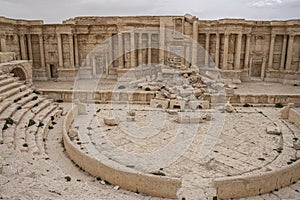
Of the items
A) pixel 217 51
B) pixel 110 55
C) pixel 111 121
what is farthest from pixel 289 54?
pixel 111 121

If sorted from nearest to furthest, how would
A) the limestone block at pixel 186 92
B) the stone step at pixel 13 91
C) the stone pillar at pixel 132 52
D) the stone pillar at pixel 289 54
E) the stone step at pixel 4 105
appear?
the stone step at pixel 4 105, the stone step at pixel 13 91, the limestone block at pixel 186 92, the stone pillar at pixel 289 54, the stone pillar at pixel 132 52

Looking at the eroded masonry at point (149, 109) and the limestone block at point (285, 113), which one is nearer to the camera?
the eroded masonry at point (149, 109)

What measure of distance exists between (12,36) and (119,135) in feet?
45.8

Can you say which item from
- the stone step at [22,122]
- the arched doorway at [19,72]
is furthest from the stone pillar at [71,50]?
the stone step at [22,122]

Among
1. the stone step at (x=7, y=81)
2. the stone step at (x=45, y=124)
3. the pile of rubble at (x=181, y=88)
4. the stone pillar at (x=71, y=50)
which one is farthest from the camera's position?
the stone pillar at (x=71, y=50)

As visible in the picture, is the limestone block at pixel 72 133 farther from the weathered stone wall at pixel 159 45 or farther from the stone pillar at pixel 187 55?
the stone pillar at pixel 187 55

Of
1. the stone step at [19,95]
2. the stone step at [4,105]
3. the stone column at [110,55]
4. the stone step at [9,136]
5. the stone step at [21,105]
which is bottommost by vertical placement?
the stone step at [9,136]

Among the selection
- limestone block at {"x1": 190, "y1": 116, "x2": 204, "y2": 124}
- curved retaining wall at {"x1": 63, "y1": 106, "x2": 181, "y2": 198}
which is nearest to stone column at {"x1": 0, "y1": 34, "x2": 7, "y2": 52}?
curved retaining wall at {"x1": 63, "y1": 106, "x2": 181, "y2": 198}

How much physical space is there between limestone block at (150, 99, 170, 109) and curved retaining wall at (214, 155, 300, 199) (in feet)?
26.8

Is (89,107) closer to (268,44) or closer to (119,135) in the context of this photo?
(119,135)

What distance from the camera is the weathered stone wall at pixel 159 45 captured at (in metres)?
→ 20.6

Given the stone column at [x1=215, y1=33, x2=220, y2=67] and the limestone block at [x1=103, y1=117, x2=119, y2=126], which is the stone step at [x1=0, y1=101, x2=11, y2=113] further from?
the stone column at [x1=215, y1=33, x2=220, y2=67]

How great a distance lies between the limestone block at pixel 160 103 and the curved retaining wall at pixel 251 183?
26.8 feet

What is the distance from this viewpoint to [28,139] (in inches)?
385
